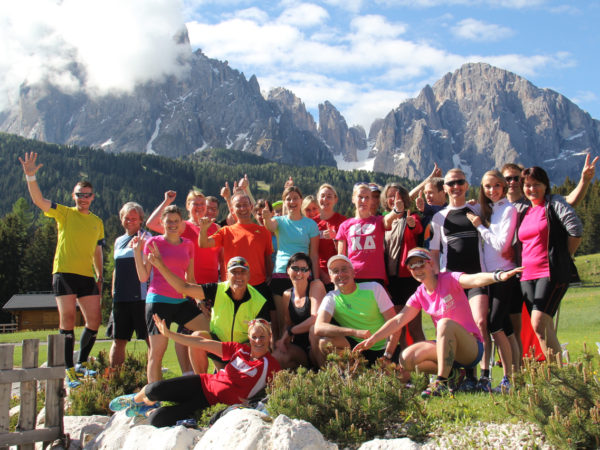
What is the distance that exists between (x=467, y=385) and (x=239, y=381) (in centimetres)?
260

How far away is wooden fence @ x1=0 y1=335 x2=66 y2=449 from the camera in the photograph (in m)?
5.88

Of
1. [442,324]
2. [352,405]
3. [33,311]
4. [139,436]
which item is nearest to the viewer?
[352,405]

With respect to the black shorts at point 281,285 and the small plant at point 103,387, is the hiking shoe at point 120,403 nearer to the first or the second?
the small plant at point 103,387

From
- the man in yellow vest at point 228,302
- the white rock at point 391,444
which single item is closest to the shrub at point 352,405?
the white rock at point 391,444

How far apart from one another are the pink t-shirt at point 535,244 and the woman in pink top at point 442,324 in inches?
22.2

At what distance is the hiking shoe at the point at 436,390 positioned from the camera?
5352 millimetres

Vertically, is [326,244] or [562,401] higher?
[326,244]

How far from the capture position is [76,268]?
7945 millimetres

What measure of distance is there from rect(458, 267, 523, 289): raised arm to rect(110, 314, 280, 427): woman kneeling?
7.95ft

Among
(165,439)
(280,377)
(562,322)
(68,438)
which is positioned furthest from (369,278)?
(562,322)

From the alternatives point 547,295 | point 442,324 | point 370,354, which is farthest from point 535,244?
point 370,354

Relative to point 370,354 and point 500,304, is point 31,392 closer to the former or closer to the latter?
point 370,354

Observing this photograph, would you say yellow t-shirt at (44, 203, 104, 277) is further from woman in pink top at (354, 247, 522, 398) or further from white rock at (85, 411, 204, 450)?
woman in pink top at (354, 247, 522, 398)

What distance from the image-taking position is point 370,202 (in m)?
7.67
